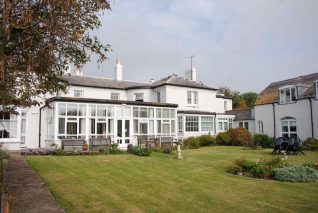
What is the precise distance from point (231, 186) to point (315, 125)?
22092 millimetres

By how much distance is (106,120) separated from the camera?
27141 millimetres

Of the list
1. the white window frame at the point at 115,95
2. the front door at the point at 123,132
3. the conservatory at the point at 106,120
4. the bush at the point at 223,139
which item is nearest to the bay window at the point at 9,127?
the conservatory at the point at 106,120

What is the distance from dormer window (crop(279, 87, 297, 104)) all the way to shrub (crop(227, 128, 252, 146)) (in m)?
5.24

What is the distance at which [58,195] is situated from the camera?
8688 millimetres

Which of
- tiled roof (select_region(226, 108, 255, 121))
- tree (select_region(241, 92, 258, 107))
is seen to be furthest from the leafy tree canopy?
tiled roof (select_region(226, 108, 255, 121))

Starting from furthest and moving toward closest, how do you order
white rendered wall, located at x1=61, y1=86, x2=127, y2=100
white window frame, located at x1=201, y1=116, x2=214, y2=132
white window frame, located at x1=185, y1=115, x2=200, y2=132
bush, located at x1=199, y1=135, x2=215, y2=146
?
white window frame, located at x1=201, y1=116, x2=214, y2=132
white window frame, located at x1=185, y1=115, x2=200, y2=132
bush, located at x1=199, y1=135, x2=215, y2=146
white rendered wall, located at x1=61, y1=86, x2=127, y2=100

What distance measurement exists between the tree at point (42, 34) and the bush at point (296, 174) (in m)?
8.82

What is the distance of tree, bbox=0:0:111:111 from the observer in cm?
515

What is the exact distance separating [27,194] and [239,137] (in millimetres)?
27694

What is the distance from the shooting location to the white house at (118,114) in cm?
2467

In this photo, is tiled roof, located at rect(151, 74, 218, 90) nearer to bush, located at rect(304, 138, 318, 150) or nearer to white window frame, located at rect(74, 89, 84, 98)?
white window frame, located at rect(74, 89, 84, 98)

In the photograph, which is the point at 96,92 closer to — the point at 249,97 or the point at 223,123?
the point at 223,123

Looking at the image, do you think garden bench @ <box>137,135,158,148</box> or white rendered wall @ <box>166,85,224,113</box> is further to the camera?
white rendered wall @ <box>166,85,224,113</box>

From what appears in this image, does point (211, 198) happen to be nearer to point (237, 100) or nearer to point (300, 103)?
point (300, 103)
